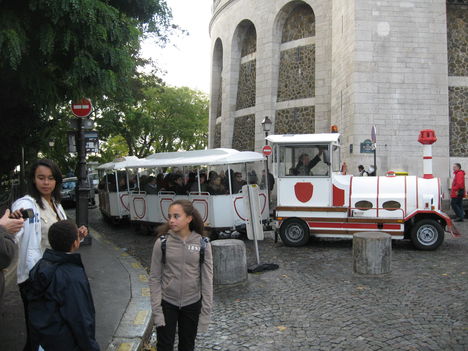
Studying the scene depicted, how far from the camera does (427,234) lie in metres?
9.77

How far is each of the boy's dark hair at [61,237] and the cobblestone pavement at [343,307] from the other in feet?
7.24

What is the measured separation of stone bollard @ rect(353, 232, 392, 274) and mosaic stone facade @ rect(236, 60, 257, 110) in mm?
23907

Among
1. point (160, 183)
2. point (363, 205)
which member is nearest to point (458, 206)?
point (363, 205)

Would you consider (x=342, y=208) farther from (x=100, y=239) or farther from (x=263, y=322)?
(x=100, y=239)

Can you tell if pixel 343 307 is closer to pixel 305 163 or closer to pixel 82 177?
pixel 305 163

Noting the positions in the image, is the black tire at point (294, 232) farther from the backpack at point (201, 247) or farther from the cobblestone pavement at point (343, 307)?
the backpack at point (201, 247)

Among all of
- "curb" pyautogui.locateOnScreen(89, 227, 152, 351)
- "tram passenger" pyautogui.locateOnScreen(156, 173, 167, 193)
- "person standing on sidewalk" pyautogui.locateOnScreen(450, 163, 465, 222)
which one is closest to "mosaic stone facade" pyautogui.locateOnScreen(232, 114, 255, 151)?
"person standing on sidewalk" pyautogui.locateOnScreen(450, 163, 465, 222)

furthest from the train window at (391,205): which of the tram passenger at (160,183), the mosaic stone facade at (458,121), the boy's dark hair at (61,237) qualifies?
the mosaic stone facade at (458,121)

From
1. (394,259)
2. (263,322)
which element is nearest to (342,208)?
(394,259)

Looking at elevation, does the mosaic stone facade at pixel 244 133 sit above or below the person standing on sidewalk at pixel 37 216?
above

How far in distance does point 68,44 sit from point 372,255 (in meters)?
5.59

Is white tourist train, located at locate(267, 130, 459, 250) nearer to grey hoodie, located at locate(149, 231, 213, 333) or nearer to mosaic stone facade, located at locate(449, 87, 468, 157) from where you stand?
grey hoodie, located at locate(149, 231, 213, 333)

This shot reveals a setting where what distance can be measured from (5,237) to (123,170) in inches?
484

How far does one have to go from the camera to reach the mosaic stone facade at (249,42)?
31250 mm
